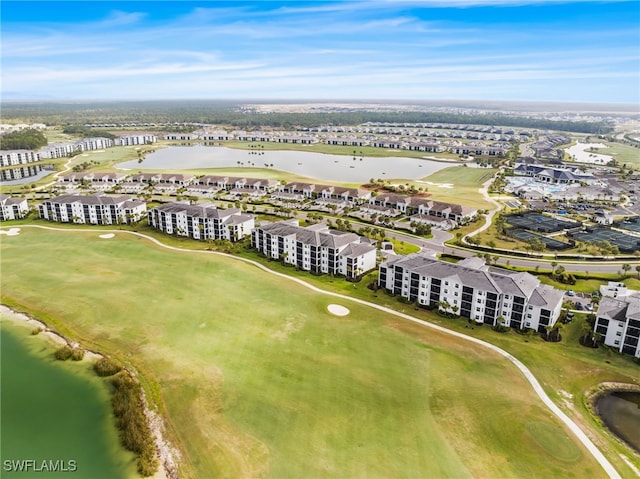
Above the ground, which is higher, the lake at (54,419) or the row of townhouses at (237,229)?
the row of townhouses at (237,229)

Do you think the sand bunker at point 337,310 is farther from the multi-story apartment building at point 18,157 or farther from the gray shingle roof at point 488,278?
the multi-story apartment building at point 18,157

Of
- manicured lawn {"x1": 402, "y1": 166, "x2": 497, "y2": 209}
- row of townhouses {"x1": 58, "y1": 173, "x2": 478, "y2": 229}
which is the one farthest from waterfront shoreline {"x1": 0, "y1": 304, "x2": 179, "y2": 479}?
manicured lawn {"x1": 402, "y1": 166, "x2": 497, "y2": 209}

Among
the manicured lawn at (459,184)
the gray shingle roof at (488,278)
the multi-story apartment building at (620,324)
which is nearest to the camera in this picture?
the multi-story apartment building at (620,324)

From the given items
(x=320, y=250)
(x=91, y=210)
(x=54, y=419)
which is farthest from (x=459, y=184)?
(x=54, y=419)

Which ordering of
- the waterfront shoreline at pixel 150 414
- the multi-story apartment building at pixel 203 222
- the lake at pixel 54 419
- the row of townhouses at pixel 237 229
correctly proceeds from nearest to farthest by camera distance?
the waterfront shoreline at pixel 150 414 < the lake at pixel 54 419 < the row of townhouses at pixel 237 229 < the multi-story apartment building at pixel 203 222

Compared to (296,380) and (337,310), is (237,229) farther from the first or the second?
(296,380)

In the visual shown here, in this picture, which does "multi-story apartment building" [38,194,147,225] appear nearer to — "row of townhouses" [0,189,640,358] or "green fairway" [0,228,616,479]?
"row of townhouses" [0,189,640,358]

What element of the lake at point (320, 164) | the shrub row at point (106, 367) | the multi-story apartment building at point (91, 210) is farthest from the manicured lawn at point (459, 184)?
the shrub row at point (106, 367)
